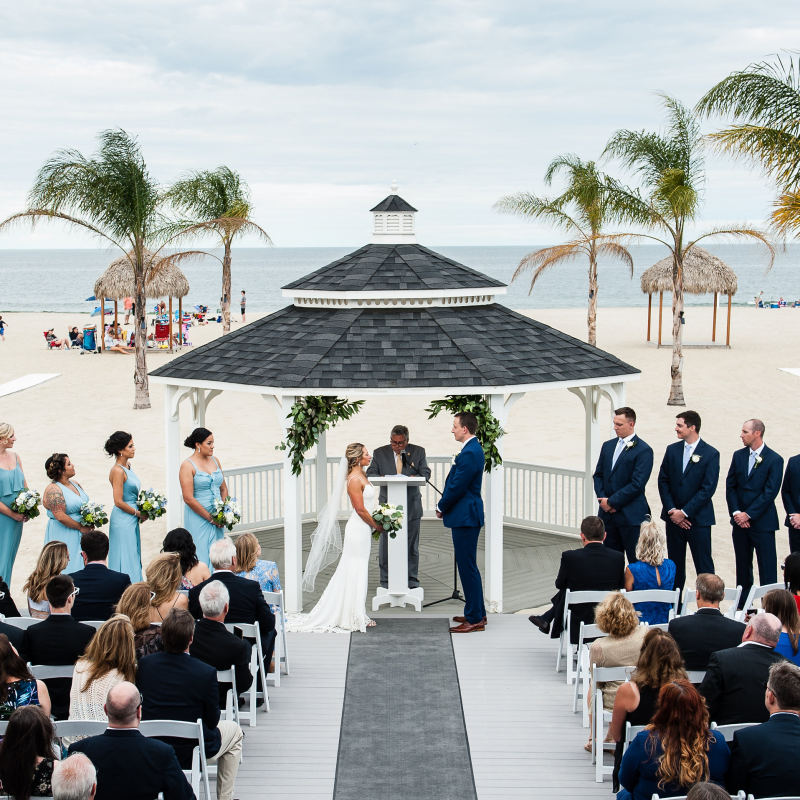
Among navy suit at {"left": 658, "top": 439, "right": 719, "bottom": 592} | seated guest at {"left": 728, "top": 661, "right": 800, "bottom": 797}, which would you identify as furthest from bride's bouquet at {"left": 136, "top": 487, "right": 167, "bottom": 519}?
seated guest at {"left": 728, "top": 661, "right": 800, "bottom": 797}

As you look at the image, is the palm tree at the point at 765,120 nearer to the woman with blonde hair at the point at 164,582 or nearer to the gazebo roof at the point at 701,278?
the woman with blonde hair at the point at 164,582

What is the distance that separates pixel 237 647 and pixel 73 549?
11.7ft

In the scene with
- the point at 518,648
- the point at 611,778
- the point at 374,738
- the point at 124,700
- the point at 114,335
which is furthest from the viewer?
the point at 114,335

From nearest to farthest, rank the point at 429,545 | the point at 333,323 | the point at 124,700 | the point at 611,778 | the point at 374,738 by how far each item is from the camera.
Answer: the point at 124,700, the point at 611,778, the point at 374,738, the point at 333,323, the point at 429,545

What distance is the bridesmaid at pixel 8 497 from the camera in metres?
9.72

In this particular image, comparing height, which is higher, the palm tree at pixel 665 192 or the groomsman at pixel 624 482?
the palm tree at pixel 665 192

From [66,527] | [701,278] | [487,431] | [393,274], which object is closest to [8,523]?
[66,527]

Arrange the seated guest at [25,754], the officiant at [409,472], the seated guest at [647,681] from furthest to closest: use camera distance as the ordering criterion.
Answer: the officiant at [409,472]
the seated guest at [647,681]
the seated guest at [25,754]

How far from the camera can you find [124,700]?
4855 mm

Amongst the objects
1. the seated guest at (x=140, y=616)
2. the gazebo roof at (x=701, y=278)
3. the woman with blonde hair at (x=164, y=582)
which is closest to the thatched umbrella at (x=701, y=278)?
the gazebo roof at (x=701, y=278)

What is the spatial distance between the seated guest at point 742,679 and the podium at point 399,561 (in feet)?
15.7

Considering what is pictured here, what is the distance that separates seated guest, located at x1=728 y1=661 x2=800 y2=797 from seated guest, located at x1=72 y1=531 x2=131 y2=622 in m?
4.45

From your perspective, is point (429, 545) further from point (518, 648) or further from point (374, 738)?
point (374, 738)

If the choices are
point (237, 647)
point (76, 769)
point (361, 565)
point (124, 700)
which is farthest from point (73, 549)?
point (76, 769)
